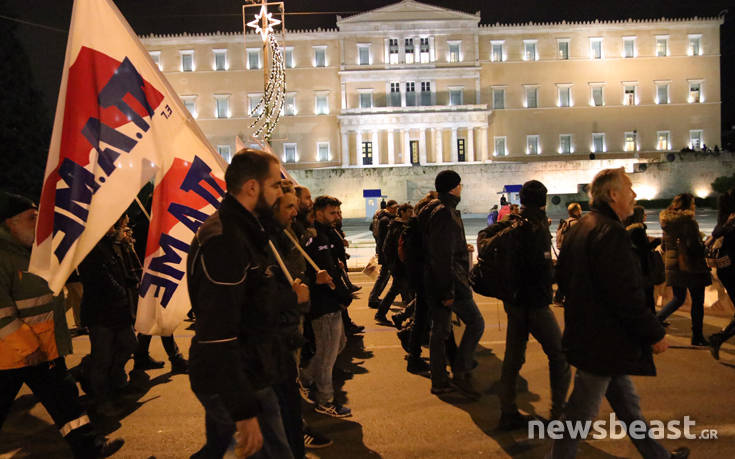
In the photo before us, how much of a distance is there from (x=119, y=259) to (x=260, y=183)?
312 cm

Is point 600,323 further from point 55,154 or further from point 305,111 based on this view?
point 305,111

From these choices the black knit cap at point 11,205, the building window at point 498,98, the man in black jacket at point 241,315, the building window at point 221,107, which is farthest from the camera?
the building window at point 221,107

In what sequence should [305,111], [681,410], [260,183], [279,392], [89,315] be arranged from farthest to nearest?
1. [305,111]
2. [89,315]
3. [681,410]
4. [279,392]
5. [260,183]

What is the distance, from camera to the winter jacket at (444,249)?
4523mm

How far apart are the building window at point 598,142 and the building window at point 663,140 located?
15.8 ft

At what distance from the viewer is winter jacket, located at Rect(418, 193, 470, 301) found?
4.52m

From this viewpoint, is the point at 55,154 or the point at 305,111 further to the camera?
the point at 305,111

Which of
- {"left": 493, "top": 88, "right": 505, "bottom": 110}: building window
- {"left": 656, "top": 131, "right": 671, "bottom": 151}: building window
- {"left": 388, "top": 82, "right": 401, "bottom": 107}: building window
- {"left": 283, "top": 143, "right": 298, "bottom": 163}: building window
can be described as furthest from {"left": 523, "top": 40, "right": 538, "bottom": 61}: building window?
{"left": 283, "top": 143, "right": 298, "bottom": 163}: building window

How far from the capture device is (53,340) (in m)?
3.38

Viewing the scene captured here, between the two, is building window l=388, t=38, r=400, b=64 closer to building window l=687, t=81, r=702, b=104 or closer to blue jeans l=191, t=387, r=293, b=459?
building window l=687, t=81, r=702, b=104

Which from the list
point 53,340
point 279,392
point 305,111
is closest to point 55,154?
point 53,340

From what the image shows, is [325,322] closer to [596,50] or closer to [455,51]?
[455,51]

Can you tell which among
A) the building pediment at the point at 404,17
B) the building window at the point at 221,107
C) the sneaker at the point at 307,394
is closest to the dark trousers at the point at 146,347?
the sneaker at the point at 307,394

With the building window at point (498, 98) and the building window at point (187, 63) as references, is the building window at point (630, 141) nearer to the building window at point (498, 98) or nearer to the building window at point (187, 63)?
the building window at point (498, 98)
